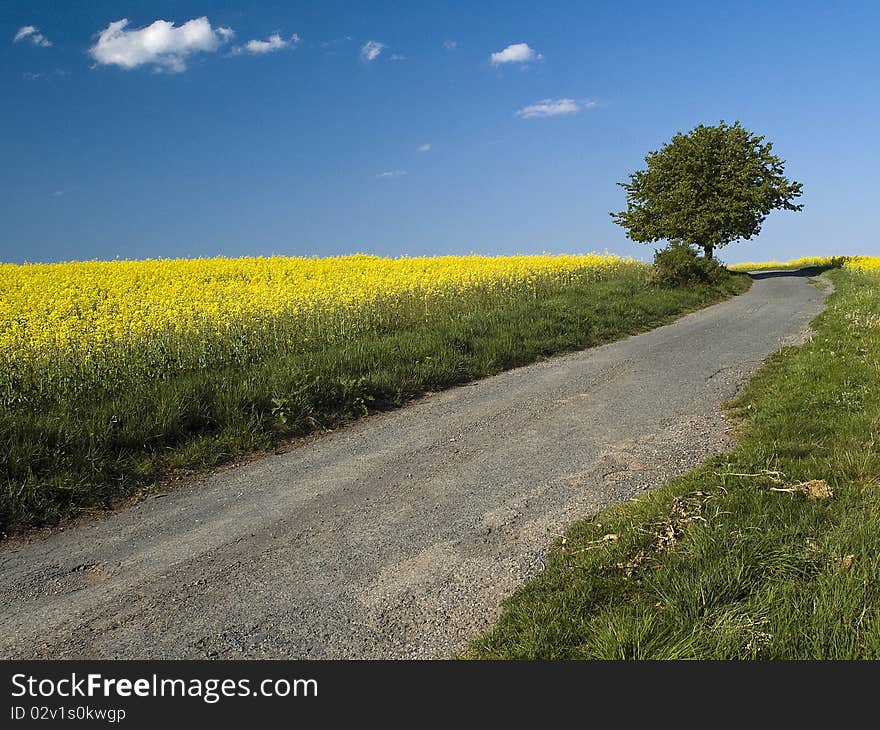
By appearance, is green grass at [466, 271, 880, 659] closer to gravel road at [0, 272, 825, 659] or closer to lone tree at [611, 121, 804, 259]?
gravel road at [0, 272, 825, 659]

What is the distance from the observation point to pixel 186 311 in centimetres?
1314

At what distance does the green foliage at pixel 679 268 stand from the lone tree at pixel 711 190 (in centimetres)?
1221

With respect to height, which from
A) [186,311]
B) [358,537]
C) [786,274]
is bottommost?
[358,537]

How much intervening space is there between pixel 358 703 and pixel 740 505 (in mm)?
3398

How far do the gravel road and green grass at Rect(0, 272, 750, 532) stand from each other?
44 centimetres

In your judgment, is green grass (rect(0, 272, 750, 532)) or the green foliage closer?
green grass (rect(0, 272, 750, 532))

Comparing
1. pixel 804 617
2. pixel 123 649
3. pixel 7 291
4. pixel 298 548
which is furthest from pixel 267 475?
pixel 7 291

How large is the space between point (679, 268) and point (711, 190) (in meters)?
16.1

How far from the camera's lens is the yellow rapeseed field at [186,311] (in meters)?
9.53

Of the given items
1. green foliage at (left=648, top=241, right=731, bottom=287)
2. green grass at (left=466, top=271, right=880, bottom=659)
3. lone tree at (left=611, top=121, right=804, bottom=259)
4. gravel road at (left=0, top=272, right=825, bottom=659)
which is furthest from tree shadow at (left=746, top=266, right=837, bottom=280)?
green grass at (left=466, top=271, right=880, bottom=659)

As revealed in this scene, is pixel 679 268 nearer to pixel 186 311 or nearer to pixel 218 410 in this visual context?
pixel 186 311

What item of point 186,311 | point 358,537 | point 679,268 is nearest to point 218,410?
point 358,537

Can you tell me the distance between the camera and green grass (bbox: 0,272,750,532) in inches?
259

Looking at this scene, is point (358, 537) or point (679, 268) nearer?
point (358, 537)
